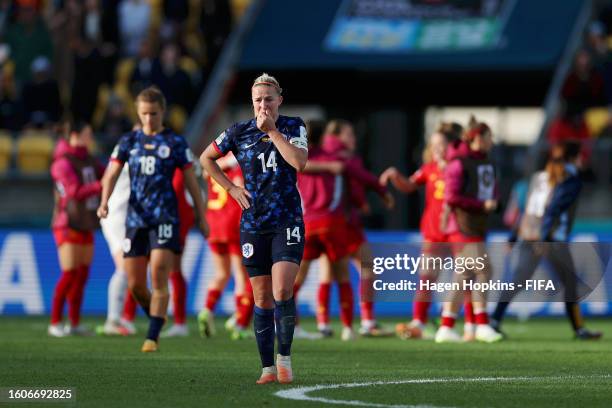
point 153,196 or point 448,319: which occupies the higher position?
point 153,196

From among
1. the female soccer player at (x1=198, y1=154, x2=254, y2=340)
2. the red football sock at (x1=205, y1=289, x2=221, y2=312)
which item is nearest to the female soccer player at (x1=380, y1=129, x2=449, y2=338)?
the female soccer player at (x1=198, y1=154, x2=254, y2=340)

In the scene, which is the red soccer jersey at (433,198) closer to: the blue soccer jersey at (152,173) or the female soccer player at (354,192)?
the female soccer player at (354,192)

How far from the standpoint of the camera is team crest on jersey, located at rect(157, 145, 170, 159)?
13.6 metres

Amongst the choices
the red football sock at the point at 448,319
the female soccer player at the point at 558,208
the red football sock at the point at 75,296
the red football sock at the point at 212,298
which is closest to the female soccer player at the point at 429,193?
the red football sock at the point at 448,319

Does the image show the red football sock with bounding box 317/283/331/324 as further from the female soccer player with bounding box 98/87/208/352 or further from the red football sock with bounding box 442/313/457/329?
the female soccer player with bounding box 98/87/208/352

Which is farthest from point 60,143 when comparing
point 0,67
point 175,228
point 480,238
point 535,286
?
point 0,67

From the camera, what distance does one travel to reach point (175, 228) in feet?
44.5

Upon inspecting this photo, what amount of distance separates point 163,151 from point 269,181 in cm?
309

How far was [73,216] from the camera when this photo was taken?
16.2 metres

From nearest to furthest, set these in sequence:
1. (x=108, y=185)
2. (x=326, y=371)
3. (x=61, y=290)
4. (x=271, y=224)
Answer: (x=271, y=224)
(x=326, y=371)
(x=108, y=185)
(x=61, y=290)

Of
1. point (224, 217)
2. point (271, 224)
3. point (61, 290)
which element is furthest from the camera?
point (224, 217)

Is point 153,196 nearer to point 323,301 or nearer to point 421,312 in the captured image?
point 323,301

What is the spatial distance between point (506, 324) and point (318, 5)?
779cm

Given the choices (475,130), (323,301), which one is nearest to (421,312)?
(323,301)
